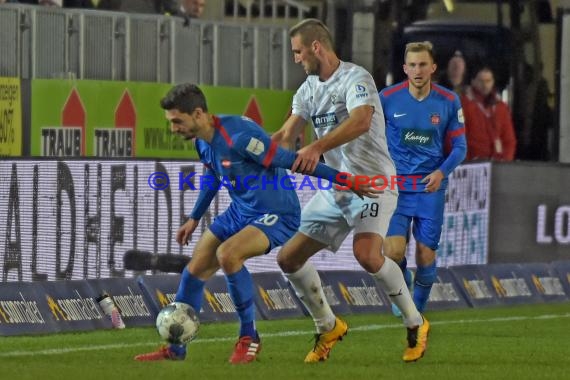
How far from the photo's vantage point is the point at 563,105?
21359mm

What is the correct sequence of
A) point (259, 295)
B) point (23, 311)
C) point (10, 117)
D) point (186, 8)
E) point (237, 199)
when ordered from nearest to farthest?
point (237, 199) → point (23, 311) → point (259, 295) → point (10, 117) → point (186, 8)

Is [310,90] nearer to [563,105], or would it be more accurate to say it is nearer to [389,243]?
[389,243]

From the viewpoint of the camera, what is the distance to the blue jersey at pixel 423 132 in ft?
49.2

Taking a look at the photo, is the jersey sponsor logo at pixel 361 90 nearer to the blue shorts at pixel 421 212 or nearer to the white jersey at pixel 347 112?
the white jersey at pixel 347 112

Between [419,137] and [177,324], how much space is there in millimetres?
3584

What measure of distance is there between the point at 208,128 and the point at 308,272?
1285 millimetres

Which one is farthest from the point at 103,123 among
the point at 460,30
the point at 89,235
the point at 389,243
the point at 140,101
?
the point at 460,30

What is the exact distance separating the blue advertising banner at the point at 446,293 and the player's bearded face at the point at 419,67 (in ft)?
11.7

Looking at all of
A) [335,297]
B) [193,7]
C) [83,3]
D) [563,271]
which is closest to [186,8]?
[193,7]

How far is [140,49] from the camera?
19078 mm

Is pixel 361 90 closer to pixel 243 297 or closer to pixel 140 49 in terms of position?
pixel 243 297

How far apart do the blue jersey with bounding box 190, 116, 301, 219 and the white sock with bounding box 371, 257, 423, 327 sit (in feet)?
2.38

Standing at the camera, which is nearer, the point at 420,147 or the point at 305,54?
the point at 305,54

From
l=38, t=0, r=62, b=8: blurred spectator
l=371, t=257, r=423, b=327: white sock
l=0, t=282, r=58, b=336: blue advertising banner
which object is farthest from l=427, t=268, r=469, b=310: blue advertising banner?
l=371, t=257, r=423, b=327: white sock
